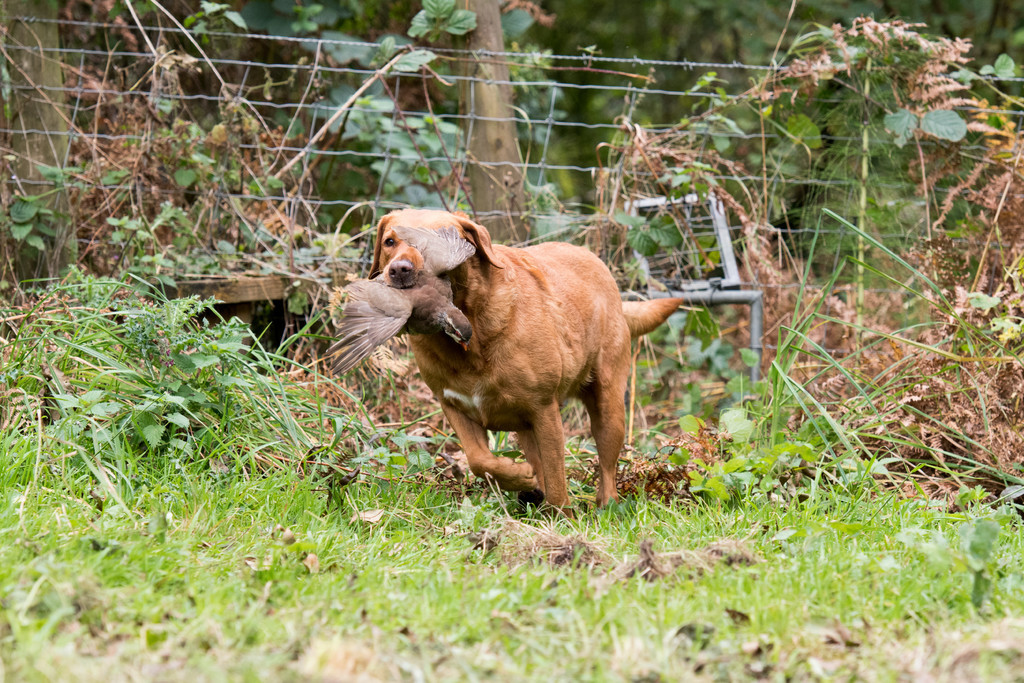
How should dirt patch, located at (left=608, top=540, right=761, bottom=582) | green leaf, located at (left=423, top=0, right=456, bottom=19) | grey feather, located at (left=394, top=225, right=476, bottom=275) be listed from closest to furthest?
dirt patch, located at (left=608, top=540, right=761, bottom=582) < grey feather, located at (left=394, top=225, right=476, bottom=275) < green leaf, located at (left=423, top=0, right=456, bottom=19)

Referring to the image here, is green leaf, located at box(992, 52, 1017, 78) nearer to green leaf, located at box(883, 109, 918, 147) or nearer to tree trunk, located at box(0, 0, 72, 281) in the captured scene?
green leaf, located at box(883, 109, 918, 147)

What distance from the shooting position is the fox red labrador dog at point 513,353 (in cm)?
344

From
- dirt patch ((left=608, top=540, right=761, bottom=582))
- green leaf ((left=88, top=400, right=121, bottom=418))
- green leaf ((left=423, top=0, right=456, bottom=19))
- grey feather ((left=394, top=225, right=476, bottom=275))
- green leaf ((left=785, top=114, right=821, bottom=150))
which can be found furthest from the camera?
green leaf ((left=785, top=114, right=821, bottom=150))

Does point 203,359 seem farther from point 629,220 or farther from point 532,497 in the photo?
point 629,220

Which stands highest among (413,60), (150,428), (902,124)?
(413,60)

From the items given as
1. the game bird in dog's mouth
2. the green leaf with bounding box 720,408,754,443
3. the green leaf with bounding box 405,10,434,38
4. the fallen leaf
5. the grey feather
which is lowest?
the fallen leaf

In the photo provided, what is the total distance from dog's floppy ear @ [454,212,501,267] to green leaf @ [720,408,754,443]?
1505 millimetres

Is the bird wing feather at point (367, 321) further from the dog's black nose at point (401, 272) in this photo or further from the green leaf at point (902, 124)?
the green leaf at point (902, 124)

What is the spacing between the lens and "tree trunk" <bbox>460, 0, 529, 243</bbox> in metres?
5.29

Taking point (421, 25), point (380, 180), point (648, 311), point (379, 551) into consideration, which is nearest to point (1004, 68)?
point (648, 311)

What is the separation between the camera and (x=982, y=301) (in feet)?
13.6

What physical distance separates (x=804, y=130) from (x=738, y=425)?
2214mm

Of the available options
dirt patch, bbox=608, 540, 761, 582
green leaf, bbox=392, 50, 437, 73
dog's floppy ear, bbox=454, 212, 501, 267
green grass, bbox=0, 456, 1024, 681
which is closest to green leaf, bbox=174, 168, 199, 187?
green leaf, bbox=392, 50, 437, 73

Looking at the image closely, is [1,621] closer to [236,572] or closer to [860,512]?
[236,572]
